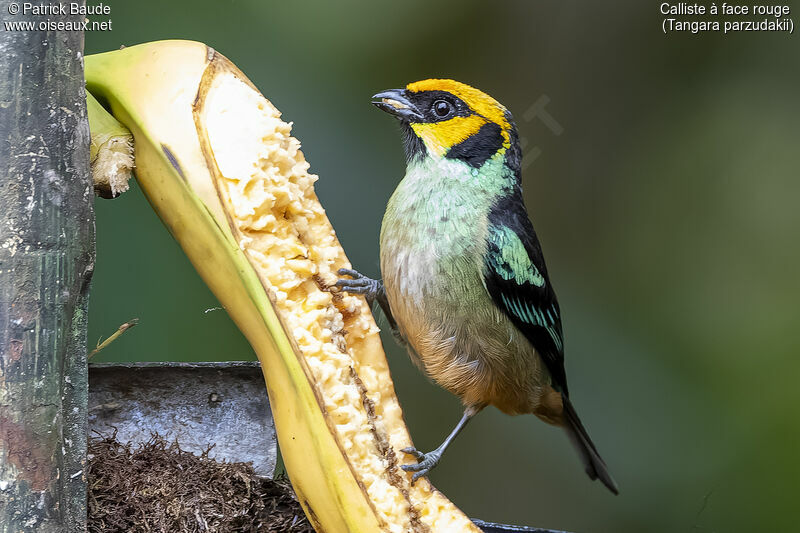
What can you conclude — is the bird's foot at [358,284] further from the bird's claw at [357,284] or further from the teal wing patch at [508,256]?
the teal wing patch at [508,256]

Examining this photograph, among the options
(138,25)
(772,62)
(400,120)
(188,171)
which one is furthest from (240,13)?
(772,62)

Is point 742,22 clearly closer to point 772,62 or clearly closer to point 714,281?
point 772,62

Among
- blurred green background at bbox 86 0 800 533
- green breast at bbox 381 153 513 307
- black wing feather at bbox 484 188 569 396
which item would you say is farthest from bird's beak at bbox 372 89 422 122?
blurred green background at bbox 86 0 800 533

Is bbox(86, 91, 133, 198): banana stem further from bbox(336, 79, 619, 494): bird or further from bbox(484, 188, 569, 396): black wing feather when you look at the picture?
bbox(484, 188, 569, 396): black wing feather

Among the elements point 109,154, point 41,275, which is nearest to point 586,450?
point 109,154

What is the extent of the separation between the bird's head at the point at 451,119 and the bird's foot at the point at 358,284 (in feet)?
1.30

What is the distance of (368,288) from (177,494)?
0.76 meters

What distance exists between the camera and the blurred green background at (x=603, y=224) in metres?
3.22

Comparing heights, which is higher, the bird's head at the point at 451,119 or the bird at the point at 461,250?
the bird's head at the point at 451,119

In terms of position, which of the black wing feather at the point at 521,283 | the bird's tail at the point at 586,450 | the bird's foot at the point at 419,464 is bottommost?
the bird's tail at the point at 586,450

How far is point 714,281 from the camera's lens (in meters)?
3.53

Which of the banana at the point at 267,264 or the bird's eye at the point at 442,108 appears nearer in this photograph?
the banana at the point at 267,264

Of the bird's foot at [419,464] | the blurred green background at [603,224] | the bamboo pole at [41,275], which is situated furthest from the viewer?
the blurred green background at [603,224]

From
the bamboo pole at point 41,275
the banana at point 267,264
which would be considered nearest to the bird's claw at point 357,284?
the banana at point 267,264
